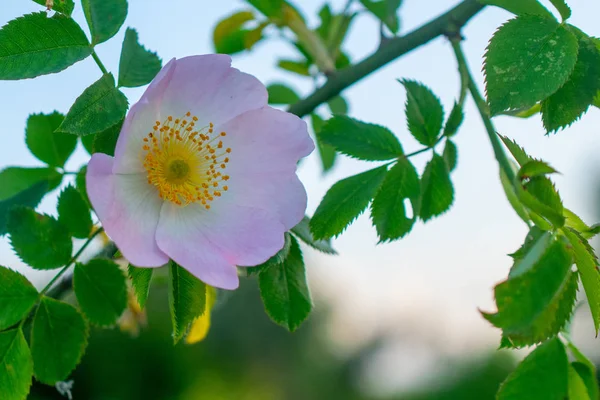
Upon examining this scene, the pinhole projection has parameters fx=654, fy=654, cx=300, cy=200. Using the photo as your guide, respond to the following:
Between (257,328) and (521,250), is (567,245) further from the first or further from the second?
(257,328)

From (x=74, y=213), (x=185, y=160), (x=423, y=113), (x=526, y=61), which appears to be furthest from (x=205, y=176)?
(x=526, y=61)

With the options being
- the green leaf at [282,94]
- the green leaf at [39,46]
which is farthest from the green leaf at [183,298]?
the green leaf at [282,94]

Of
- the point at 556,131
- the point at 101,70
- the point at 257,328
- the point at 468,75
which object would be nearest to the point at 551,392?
the point at 556,131

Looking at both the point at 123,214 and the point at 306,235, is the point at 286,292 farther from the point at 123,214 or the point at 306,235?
the point at 123,214

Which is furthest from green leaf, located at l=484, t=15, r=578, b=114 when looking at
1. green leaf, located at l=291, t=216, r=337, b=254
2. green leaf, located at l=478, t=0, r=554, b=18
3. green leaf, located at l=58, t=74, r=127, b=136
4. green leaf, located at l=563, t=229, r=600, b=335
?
green leaf, located at l=58, t=74, r=127, b=136

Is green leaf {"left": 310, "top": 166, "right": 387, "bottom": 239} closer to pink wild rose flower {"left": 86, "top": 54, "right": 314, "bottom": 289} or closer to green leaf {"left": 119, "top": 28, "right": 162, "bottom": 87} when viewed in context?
pink wild rose flower {"left": 86, "top": 54, "right": 314, "bottom": 289}

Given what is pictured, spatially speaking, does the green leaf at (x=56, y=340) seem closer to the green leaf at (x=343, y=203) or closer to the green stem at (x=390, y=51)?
the green leaf at (x=343, y=203)
